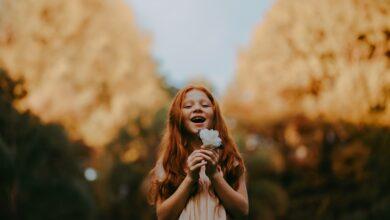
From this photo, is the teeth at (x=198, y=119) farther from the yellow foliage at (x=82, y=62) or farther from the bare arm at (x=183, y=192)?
the yellow foliage at (x=82, y=62)

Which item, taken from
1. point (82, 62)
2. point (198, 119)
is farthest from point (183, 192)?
point (82, 62)

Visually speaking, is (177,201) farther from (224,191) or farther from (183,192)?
(224,191)

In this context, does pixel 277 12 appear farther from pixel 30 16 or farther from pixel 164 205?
pixel 164 205

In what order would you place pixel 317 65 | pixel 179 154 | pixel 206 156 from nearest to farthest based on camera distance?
pixel 206 156 → pixel 179 154 → pixel 317 65

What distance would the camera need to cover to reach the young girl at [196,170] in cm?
269

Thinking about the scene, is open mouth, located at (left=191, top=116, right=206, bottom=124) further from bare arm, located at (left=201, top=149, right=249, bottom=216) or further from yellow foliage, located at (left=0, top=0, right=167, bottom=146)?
yellow foliage, located at (left=0, top=0, right=167, bottom=146)

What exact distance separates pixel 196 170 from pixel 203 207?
22cm

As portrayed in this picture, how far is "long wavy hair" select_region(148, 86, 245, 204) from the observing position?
2.91 m

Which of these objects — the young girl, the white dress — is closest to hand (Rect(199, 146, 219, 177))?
the young girl

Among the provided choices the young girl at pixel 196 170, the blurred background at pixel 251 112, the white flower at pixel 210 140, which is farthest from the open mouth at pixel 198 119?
the blurred background at pixel 251 112

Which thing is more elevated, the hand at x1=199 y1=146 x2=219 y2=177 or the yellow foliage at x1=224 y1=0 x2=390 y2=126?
the yellow foliage at x1=224 y1=0 x2=390 y2=126

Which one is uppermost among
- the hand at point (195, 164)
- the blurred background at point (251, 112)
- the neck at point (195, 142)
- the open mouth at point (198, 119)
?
the blurred background at point (251, 112)

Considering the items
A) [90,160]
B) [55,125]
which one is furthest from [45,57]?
[55,125]

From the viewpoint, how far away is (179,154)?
3.01 m
